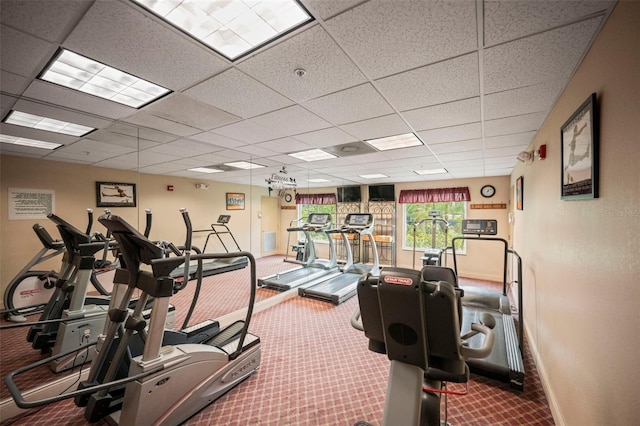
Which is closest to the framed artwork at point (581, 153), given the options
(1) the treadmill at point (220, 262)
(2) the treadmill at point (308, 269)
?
(1) the treadmill at point (220, 262)

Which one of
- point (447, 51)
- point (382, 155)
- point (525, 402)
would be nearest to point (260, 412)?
point (525, 402)

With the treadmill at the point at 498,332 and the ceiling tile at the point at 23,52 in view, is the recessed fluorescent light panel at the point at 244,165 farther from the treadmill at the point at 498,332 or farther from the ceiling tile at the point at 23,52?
the treadmill at the point at 498,332

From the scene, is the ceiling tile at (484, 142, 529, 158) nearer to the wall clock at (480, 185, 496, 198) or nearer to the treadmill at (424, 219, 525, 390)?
the treadmill at (424, 219, 525, 390)

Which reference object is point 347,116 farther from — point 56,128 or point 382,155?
point 56,128

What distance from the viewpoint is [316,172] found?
17.3ft

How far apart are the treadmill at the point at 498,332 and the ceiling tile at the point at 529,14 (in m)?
1.39

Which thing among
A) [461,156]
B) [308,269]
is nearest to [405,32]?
[461,156]

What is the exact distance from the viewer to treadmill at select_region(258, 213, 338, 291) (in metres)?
4.64

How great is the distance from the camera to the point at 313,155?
3945 mm

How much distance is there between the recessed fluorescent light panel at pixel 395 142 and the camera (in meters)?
3.04

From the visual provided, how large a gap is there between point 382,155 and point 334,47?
8.93 feet

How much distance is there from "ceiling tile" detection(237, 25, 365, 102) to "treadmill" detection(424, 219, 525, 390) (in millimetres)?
1588

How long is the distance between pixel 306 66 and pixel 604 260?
1852 mm

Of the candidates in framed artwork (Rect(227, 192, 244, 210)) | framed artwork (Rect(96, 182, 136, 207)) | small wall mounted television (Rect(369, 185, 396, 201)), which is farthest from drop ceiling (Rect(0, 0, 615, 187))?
small wall mounted television (Rect(369, 185, 396, 201))
